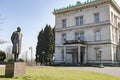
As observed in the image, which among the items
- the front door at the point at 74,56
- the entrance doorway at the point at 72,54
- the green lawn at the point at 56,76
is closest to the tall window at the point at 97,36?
the entrance doorway at the point at 72,54

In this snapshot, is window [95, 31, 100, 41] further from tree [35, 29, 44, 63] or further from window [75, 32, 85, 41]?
tree [35, 29, 44, 63]

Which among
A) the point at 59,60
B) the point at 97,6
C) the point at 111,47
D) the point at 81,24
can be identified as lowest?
the point at 59,60

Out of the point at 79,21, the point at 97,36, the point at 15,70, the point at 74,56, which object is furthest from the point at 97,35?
the point at 15,70

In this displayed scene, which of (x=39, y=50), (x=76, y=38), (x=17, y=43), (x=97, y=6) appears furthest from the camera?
(x=39, y=50)

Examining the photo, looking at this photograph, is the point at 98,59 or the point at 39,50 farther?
the point at 39,50

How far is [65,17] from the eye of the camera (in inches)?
1800

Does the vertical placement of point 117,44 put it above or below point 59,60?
above

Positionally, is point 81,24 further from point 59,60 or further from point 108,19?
point 59,60

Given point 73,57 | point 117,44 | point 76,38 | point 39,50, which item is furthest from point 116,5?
point 39,50

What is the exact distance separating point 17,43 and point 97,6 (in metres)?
29.9

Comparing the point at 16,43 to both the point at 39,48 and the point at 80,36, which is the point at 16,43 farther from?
the point at 39,48

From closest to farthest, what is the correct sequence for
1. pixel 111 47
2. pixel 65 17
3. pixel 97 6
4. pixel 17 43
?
pixel 17 43, pixel 111 47, pixel 97 6, pixel 65 17

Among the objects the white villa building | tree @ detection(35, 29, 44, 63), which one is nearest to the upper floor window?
the white villa building

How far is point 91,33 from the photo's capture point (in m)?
40.7
